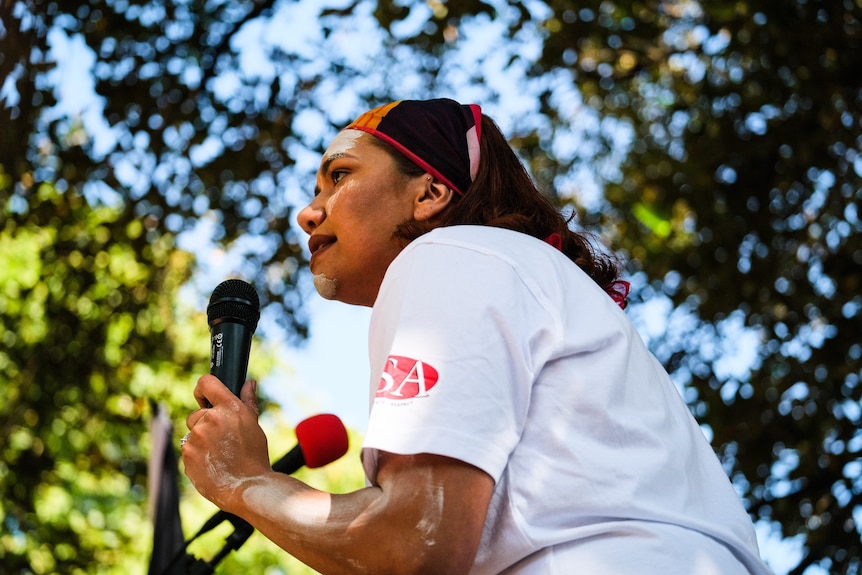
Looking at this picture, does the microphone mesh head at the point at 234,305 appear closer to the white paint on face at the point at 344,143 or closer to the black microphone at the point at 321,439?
the black microphone at the point at 321,439

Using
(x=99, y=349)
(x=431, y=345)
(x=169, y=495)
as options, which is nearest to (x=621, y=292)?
(x=431, y=345)

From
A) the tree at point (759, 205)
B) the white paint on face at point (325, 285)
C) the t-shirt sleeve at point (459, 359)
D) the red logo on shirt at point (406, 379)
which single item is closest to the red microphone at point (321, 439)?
the white paint on face at point (325, 285)

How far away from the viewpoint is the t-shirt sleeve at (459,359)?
4.95ft

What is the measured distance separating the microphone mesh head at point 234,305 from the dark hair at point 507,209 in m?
0.35

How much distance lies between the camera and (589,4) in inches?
255

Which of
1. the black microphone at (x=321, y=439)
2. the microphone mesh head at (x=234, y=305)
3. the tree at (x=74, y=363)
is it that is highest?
the microphone mesh head at (x=234, y=305)

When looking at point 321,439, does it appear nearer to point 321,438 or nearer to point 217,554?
point 321,438

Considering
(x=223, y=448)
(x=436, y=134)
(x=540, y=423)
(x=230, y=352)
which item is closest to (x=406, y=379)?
(x=540, y=423)

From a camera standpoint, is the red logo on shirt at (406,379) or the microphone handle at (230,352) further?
the microphone handle at (230,352)

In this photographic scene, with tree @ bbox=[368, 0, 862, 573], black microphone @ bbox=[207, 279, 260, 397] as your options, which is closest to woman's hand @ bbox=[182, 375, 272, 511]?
black microphone @ bbox=[207, 279, 260, 397]

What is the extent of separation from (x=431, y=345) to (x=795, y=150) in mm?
5821

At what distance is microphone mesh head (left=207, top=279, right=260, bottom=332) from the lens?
216cm

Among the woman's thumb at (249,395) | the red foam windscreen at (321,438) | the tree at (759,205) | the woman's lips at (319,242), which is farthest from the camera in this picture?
the tree at (759,205)

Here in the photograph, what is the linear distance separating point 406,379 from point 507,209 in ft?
2.60
